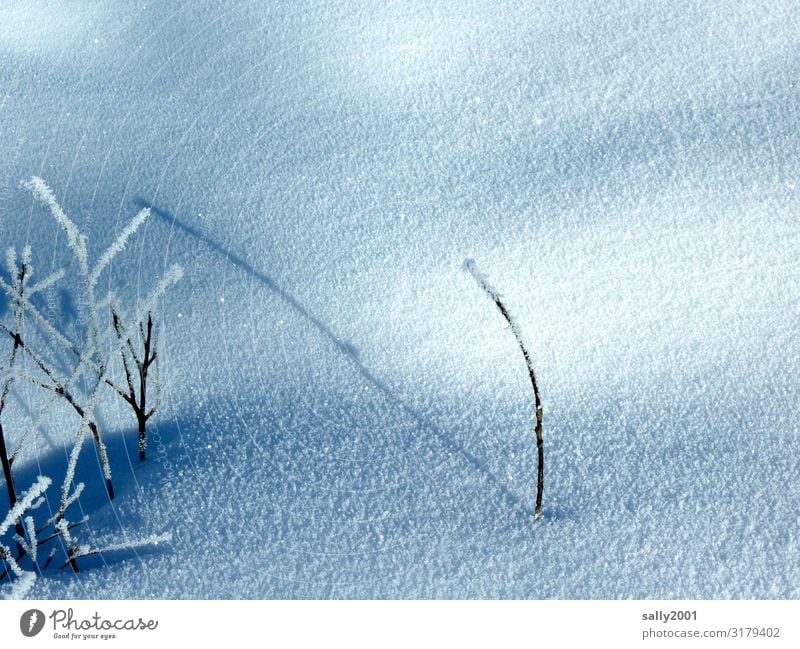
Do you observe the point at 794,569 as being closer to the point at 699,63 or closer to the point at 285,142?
the point at 699,63

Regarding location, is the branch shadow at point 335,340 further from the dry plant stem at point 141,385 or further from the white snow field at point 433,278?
the dry plant stem at point 141,385

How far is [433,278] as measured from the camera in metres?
0.81

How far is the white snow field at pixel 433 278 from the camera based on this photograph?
26.6 inches

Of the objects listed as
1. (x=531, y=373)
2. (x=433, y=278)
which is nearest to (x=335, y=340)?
(x=433, y=278)

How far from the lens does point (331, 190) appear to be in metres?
0.87

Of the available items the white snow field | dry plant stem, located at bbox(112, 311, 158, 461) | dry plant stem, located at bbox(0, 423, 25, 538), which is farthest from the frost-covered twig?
dry plant stem, located at bbox(0, 423, 25, 538)

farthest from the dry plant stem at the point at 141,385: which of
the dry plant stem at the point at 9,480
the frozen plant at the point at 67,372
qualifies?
the dry plant stem at the point at 9,480

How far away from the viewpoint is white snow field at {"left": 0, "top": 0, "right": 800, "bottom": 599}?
2.22 ft

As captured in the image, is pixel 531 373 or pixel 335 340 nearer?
pixel 531 373

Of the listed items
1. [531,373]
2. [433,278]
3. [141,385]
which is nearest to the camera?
[531,373]

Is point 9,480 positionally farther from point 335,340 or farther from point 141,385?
point 335,340

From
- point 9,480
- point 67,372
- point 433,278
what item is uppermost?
point 433,278

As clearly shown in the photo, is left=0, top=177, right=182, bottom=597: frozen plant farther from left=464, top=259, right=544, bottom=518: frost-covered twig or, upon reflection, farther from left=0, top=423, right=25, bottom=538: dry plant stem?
left=464, top=259, right=544, bottom=518: frost-covered twig
